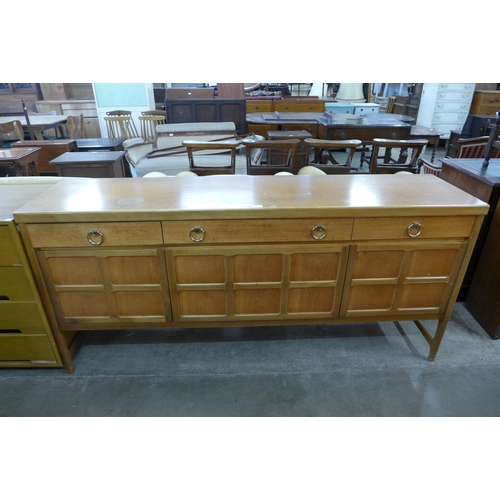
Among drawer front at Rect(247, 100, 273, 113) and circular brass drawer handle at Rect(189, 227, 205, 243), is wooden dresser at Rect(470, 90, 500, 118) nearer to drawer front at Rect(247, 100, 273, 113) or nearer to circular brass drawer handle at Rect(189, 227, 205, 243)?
drawer front at Rect(247, 100, 273, 113)

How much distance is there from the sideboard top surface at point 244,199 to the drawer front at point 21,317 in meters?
0.44

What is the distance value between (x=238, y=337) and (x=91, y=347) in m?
0.80

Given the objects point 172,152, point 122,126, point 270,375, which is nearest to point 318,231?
point 270,375

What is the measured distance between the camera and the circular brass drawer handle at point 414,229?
144 cm

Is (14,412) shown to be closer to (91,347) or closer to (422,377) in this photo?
(91,347)

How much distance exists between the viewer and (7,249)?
1417 millimetres

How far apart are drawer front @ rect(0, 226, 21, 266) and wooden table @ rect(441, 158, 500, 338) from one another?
2.26 m

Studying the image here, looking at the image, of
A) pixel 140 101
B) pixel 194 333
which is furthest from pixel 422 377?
pixel 140 101

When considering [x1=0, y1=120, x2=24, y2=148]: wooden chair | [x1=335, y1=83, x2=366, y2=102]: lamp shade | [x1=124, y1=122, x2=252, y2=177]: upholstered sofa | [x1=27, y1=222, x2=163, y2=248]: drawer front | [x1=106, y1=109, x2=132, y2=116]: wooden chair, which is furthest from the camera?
[x1=335, y1=83, x2=366, y2=102]: lamp shade

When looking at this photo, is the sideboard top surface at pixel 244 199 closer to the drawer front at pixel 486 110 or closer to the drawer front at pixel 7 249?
the drawer front at pixel 7 249

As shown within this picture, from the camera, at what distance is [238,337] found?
197cm

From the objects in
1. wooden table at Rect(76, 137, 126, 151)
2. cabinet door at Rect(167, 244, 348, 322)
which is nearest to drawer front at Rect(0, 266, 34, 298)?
cabinet door at Rect(167, 244, 348, 322)

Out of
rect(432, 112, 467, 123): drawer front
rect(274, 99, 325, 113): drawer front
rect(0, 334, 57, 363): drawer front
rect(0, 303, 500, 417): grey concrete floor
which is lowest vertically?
rect(0, 303, 500, 417): grey concrete floor

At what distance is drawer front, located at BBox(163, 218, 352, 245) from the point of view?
1.41 meters
